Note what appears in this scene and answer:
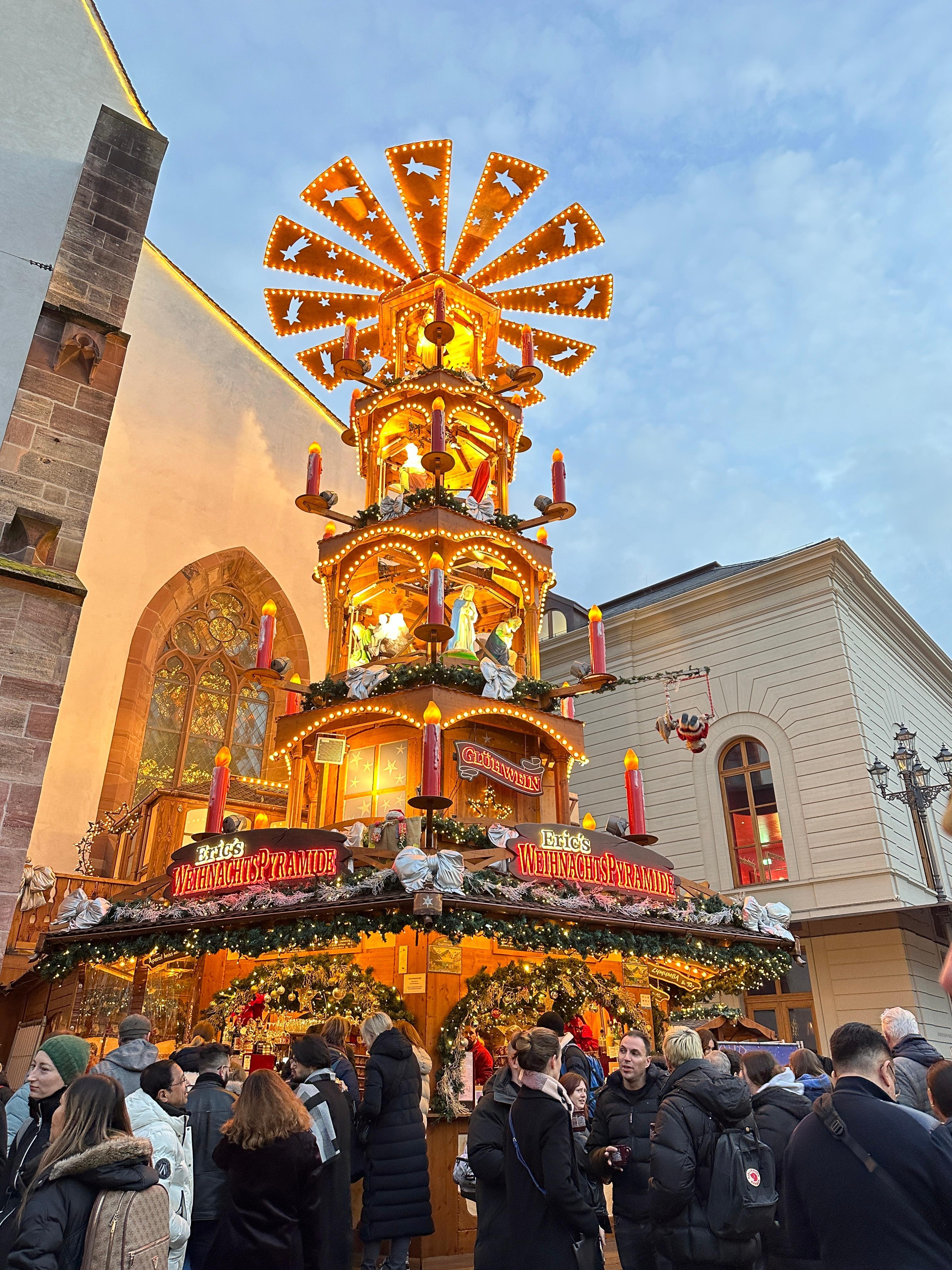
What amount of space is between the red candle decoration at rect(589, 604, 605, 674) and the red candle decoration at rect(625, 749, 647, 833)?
1.16 meters

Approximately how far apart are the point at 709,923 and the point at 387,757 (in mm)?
4708

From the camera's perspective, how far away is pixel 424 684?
11.4 meters

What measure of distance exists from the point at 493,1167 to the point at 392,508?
10.1 m

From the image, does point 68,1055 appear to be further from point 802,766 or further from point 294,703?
point 802,766

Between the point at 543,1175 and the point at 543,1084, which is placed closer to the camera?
the point at 543,1175

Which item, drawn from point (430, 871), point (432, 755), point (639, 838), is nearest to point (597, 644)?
point (639, 838)

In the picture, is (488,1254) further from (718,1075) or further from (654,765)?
(654,765)

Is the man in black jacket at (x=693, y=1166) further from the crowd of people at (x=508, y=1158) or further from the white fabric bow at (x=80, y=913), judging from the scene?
the white fabric bow at (x=80, y=913)

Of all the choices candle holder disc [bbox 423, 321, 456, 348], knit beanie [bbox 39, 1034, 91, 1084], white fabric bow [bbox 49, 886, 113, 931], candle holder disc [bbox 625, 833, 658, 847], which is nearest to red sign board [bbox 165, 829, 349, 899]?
white fabric bow [bbox 49, 886, 113, 931]

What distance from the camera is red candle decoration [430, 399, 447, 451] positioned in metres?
13.2

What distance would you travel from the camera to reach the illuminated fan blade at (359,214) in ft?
50.3

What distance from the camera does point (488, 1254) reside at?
4.23 meters

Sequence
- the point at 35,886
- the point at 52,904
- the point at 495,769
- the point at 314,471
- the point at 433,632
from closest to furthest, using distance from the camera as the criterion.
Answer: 1. the point at 433,632
2. the point at 495,769
3. the point at 35,886
4. the point at 52,904
5. the point at 314,471

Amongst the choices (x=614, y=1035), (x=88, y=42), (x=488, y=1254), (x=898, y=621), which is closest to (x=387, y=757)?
(x=614, y=1035)
